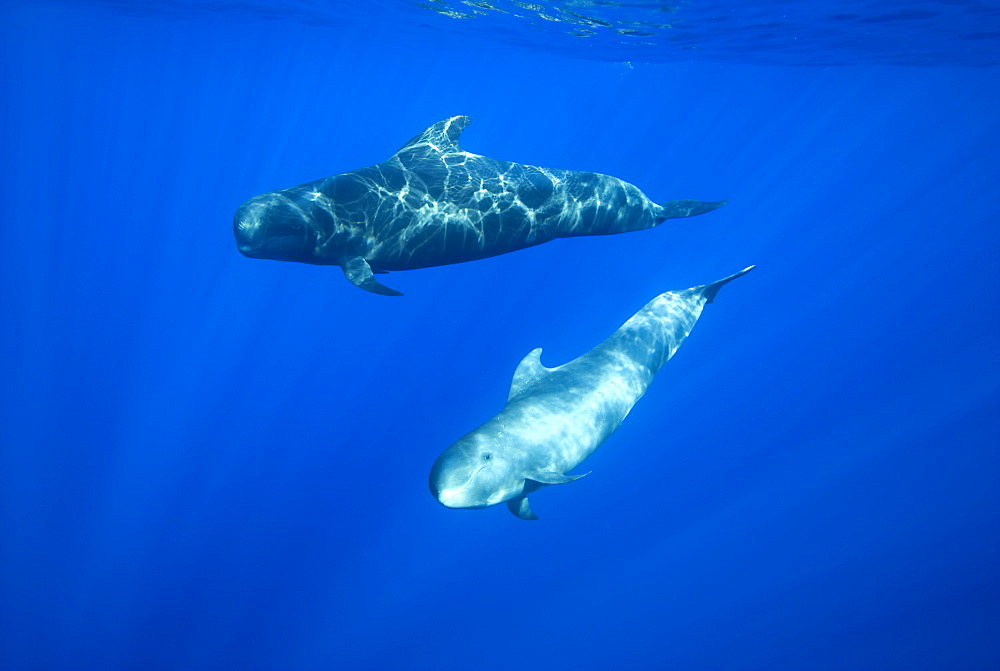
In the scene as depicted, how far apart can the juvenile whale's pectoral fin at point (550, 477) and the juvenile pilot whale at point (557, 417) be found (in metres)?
0.01

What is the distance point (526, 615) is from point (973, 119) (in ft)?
119

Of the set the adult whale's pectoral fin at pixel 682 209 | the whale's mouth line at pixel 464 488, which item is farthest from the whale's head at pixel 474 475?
the adult whale's pectoral fin at pixel 682 209

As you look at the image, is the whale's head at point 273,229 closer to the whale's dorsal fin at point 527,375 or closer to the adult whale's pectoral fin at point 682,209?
the whale's dorsal fin at point 527,375

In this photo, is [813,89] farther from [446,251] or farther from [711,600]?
[446,251]

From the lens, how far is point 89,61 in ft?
114

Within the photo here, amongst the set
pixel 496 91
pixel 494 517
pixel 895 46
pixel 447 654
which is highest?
pixel 496 91

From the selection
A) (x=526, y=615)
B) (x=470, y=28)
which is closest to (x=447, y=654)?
(x=526, y=615)

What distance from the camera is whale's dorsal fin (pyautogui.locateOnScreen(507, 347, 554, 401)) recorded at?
9.05m

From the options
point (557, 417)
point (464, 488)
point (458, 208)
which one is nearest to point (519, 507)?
point (557, 417)

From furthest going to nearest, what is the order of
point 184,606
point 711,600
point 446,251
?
point 711,600 → point 184,606 → point 446,251

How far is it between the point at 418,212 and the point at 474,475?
3653 mm

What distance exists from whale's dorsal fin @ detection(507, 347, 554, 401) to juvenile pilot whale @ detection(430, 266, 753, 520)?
19 mm

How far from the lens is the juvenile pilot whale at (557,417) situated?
684cm

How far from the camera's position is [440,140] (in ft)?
24.9
